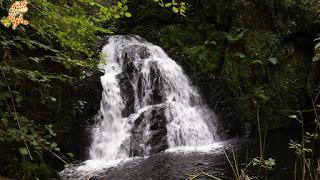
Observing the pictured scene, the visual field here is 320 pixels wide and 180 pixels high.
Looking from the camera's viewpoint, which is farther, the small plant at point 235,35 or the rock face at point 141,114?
the small plant at point 235,35

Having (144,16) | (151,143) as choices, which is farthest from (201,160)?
(144,16)

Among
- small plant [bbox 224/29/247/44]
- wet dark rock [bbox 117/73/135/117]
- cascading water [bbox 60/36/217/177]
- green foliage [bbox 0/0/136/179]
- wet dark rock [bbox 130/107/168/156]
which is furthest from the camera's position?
small plant [bbox 224/29/247/44]

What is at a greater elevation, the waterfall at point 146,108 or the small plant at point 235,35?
the small plant at point 235,35

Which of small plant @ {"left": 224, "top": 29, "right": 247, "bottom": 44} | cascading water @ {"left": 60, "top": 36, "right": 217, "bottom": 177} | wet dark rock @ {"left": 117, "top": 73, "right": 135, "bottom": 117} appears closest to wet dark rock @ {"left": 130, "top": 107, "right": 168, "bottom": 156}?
cascading water @ {"left": 60, "top": 36, "right": 217, "bottom": 177}

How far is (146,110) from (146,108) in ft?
0.59

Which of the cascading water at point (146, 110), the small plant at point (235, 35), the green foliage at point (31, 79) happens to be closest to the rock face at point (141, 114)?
the cascading water at point (146, 110)

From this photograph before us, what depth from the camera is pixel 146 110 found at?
10.4 metres

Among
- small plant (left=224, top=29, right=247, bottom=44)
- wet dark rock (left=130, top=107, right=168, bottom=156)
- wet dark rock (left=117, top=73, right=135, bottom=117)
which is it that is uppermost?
small plant (left=224, top=29, right=247, bottom=44)

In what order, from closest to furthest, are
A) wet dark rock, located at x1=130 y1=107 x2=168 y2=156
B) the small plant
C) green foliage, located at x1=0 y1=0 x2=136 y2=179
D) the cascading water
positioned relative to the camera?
green foliage, located at x1=0 y1=0 x2=136 y2=179 → wet dark rock, located at x1=130 y1=107 x2=168 y2=156 → the cascading water → the small plant

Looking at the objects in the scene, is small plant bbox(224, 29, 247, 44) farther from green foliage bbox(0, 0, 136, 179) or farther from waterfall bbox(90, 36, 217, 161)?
green foliage bbox(0, 0, 136, 179)

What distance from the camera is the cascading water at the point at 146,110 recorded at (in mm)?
9664

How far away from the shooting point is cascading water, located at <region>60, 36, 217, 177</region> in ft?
31.7

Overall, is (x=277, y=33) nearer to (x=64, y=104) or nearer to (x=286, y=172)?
(x=286, y=172)

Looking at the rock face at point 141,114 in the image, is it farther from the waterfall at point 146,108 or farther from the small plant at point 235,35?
the small plant at point 235,35
